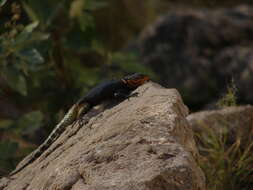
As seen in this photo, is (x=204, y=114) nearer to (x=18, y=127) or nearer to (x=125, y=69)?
(x=125, y=69)

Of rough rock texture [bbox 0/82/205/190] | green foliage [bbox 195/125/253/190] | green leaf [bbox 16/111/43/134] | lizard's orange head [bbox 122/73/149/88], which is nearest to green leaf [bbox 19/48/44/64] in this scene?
green leaf [bbox 16/111/43/134]

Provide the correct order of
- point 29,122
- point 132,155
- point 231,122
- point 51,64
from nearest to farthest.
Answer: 1. point 132,155
2. point 29,122
3. point 231,122
4. point 51,64

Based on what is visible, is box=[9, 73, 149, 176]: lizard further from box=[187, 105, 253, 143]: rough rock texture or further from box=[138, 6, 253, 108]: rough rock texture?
box=[138, 6, 253, 108]: rough rock texture

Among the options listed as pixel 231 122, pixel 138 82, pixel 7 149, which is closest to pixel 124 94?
pixel 138 82

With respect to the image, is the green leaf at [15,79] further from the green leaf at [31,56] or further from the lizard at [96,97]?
the lizard at [96,97]

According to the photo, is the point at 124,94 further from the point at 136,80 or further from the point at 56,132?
the point at 56,132
